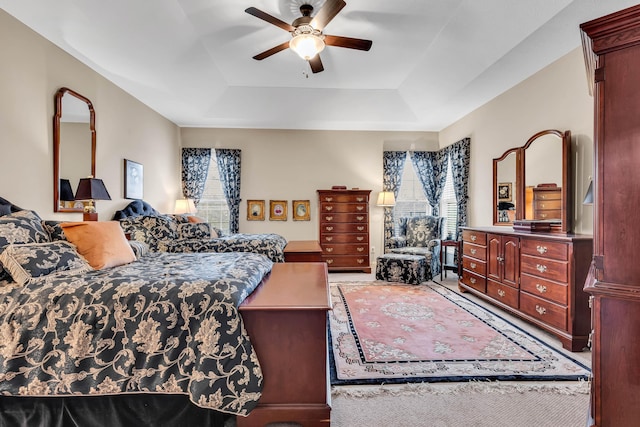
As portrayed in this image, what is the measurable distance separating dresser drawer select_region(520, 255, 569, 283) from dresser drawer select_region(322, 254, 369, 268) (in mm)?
2967

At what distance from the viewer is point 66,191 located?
10.6 feet

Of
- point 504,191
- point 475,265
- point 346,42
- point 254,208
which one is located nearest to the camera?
point 346,42

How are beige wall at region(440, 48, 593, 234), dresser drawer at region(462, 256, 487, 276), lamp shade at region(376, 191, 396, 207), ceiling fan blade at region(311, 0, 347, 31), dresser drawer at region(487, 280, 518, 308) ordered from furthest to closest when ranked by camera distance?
lamp shade at region(376, 191, 396, 207) < dresser drawer at region(462, 256, 487, 276) < dresser drawer at region(487, 280, 518, 308) < beige wall at region(440, 48, 593, 234) < ceiling fan blade at region(311, 0, 347, 31)

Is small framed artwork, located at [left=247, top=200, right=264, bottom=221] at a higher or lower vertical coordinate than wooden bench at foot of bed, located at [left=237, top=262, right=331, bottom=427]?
higher

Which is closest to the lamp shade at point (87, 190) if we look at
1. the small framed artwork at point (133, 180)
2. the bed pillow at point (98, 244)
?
the bed pillow at point (98, 244)

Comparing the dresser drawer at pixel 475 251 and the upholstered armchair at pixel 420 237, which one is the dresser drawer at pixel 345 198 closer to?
the upholstered armchair at pixel 420 237

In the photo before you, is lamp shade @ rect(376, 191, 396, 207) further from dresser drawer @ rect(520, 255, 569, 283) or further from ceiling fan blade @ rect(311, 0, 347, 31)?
ceiling fan blade @ rect(311, 0, 347, 31)

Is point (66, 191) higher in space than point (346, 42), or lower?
lower

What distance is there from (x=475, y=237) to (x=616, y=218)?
3.00m

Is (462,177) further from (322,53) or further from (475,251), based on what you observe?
(322,53)

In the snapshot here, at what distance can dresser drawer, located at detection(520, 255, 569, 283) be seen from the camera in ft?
8.94

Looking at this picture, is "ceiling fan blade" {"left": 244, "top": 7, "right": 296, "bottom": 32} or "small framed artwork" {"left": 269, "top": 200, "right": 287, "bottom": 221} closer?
"ceiling fan blade" {"left": 244, "top": 7, "right": 296, "bottom": 32}

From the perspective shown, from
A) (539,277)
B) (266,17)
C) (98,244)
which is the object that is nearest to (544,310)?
(539,277)

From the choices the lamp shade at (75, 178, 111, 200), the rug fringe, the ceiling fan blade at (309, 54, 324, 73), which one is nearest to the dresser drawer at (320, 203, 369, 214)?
the ceiling fan blade at (309, 54, 324, 73)
